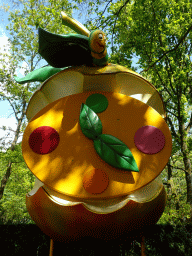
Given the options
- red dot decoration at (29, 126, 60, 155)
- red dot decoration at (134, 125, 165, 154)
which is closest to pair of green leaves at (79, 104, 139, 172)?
red dot decoration at (134, 125, 165, 154)

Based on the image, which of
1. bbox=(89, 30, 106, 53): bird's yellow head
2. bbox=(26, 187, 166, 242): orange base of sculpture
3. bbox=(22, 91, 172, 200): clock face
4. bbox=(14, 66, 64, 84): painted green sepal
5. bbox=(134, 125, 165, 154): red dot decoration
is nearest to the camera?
bbox=(26, 187, 166, 242): orange base of sculpture

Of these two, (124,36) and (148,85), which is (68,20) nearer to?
(148,85)

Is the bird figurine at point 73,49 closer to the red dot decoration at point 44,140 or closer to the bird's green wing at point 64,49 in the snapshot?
the bird's green wing at point 64,49

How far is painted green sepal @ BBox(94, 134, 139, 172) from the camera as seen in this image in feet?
8.99

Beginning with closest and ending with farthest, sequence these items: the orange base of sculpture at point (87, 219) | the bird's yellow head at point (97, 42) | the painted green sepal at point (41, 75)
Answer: the orange base of sculpture at point (87, 219), the bird's yellow head at point (97, 42), the painted green sepal at point (41, 75)

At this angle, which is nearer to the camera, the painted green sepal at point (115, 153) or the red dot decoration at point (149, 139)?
the painted green sepal at point (115, 153)

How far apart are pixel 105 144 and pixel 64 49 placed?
1577mm

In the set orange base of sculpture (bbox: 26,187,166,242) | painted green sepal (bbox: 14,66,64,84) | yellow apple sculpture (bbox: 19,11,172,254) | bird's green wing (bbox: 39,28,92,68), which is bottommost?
orange base of sculpture (bbox: 26,187,166,242)

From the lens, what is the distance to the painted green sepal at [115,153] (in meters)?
2.74

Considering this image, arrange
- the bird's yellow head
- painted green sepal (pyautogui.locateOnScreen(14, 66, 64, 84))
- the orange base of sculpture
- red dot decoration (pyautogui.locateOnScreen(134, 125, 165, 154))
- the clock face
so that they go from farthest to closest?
painted green sepal (pyautogui.locateOnScreen(14, 66, 64, 84))
the bird's yellow head
red dot decoration (pyautogui.locateOnScreen(134, 125, 165, 154))
the clock face
the orange base of sculpture

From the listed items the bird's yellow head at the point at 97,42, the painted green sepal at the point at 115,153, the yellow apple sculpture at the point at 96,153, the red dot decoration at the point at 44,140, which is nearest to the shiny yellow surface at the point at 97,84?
the yellow apple sculpture at the point at 96,153

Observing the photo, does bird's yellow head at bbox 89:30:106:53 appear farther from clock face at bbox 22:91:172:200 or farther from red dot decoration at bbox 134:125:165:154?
red dot decoration at bbox 134:125:165:154

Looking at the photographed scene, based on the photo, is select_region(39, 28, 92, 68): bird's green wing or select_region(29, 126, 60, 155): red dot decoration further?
select_region(39, 28, 92, 68): bird's green wing

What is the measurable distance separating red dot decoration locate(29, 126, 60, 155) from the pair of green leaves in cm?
39
